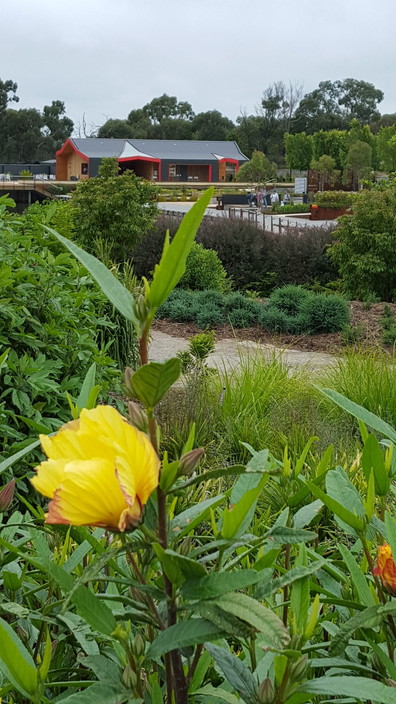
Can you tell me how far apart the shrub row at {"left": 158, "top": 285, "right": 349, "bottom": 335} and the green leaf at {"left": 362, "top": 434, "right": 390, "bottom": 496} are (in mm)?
10135

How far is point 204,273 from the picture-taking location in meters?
14.2

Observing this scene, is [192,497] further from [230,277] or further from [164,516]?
[230,277]

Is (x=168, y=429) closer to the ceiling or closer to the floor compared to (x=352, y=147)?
closer to the floor

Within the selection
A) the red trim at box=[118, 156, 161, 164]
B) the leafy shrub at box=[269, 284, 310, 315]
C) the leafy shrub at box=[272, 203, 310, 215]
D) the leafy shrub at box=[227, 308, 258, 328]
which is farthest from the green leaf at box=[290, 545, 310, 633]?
the red trim at box=[118, 156, 161, 164]

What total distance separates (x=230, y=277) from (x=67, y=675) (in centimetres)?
1408

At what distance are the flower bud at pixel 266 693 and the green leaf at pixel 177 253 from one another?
0.33 metres

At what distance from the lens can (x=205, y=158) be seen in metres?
67.7

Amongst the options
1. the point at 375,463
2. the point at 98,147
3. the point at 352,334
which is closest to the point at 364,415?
the point at 375,463

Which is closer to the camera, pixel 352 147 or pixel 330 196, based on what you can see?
pixel 330 196

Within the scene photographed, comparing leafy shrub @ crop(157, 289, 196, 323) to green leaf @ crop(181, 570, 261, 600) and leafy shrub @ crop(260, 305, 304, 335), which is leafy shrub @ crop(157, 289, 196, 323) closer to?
leafy shrub @ crop(260, 305, 304, 335)

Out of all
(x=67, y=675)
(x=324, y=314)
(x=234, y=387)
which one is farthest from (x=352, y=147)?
(x=67, y=675)

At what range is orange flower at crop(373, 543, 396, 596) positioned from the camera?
806 millimetres

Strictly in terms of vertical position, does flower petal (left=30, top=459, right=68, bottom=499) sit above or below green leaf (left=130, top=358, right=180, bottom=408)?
below

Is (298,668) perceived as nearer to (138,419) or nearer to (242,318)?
(138,419)
